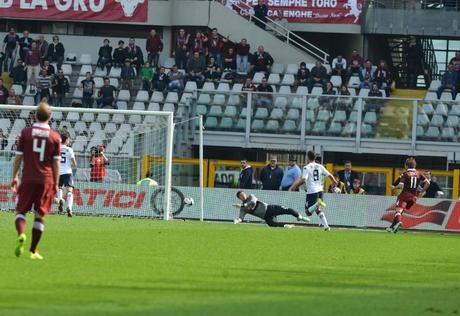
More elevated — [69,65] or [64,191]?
[69,65]

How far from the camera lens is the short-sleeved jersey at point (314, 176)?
30.5 meters

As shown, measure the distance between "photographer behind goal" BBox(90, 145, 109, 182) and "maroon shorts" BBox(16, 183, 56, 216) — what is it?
17817 mm

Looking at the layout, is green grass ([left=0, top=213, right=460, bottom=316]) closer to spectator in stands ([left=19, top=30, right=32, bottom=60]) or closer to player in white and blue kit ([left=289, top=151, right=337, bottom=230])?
player in white and blue kit ([left=289, top=151, right=337, bottom=230])

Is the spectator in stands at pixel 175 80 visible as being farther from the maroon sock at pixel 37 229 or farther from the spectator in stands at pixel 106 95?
the maroon sock at pixel 37 229

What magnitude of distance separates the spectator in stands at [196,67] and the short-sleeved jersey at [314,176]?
534 inches

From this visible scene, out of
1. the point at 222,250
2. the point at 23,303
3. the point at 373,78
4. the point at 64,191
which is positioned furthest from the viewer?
the point at 373,78

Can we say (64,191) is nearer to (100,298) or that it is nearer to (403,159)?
(403,159)

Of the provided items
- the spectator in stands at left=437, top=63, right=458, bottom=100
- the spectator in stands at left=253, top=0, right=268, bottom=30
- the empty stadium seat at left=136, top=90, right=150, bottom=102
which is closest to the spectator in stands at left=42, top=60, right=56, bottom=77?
the empty stadium seat at left=136, top=90, right=150, bottom=102

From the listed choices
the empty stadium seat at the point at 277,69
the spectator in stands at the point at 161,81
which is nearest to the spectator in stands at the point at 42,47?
the spectator in stands at the point at 161,81

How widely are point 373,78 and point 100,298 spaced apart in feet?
102

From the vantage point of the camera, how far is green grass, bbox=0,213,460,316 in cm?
1227

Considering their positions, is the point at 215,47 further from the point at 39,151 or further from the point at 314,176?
the point at 39,151

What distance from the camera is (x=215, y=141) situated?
4100 centimetres

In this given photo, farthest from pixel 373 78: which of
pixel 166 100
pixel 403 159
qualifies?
pixel 166 100
